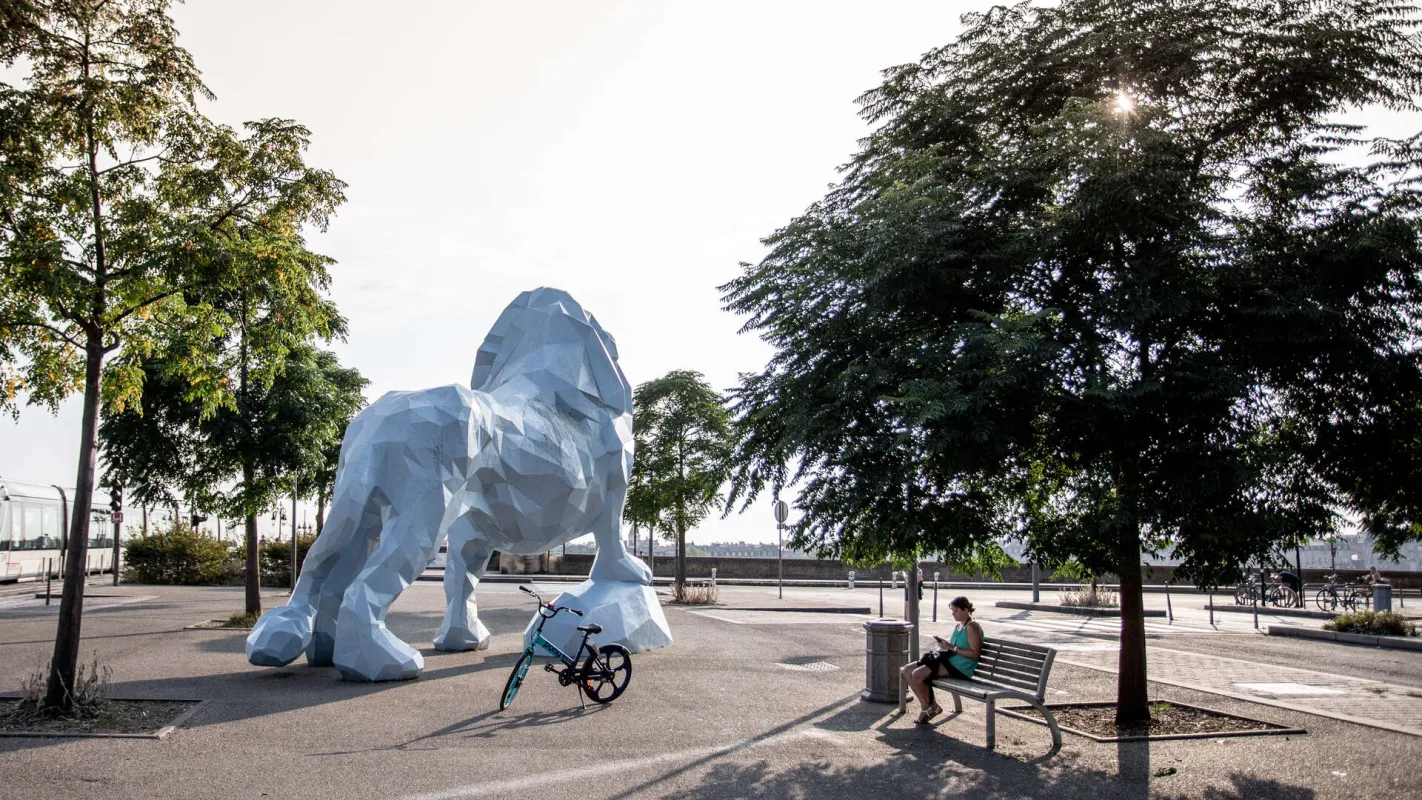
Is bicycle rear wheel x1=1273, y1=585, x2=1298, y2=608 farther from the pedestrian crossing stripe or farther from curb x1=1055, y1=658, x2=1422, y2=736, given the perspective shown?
curb x1=1055, y1=658, x2=1422, y2=736

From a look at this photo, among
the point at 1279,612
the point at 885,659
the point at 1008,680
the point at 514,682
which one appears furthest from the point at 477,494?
the point at 1279,612

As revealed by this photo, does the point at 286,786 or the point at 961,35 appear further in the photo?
the point at 961,35

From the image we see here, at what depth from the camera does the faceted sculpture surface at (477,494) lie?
34.6ft

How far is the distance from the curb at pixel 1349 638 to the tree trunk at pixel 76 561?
68.7 ft

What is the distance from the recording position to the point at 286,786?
6738 mm

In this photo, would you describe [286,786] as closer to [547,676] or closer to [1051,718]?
[547,676]

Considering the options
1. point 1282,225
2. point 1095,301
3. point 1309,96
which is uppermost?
point 1309,96

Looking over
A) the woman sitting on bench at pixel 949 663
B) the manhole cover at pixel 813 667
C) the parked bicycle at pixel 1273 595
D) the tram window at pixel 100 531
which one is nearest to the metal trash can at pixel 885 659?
the woman sitting on bench at pixel 949 663

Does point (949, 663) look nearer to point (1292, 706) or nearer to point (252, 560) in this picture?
point (1292, 706)

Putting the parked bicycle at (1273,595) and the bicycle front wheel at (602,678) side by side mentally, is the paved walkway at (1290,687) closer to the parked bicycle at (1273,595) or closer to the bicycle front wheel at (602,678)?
the bicycle front wheel at (602,678)

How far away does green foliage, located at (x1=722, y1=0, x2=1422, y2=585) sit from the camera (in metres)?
8.34

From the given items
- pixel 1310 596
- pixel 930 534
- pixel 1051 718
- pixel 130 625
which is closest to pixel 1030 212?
pixel 930 534

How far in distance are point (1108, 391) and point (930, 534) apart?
2141 millimetres

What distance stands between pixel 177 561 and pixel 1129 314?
32.8m
